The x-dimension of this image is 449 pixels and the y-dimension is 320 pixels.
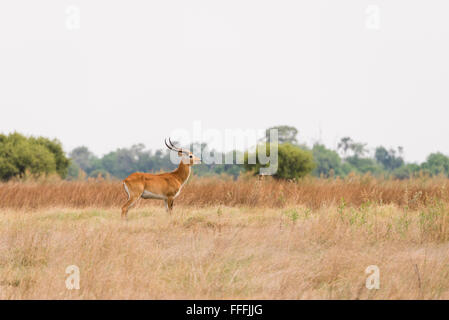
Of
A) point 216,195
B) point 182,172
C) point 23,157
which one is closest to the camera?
point 182,172

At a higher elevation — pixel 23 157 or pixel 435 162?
pixel 23 157

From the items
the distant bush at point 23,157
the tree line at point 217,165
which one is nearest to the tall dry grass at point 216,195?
the tree line at point 217,165

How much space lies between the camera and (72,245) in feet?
20.7

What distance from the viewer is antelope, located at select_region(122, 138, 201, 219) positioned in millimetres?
9172

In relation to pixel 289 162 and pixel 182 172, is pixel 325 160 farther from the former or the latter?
pixel 182 172

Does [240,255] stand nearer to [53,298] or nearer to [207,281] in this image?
[207,281]

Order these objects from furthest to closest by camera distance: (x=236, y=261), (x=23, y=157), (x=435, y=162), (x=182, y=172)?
(x=435, y=162) → (x=23, y=157) → (x=182, y=172) → (x=236, y=261)

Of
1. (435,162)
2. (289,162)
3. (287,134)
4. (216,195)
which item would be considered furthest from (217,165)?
(216,195)
